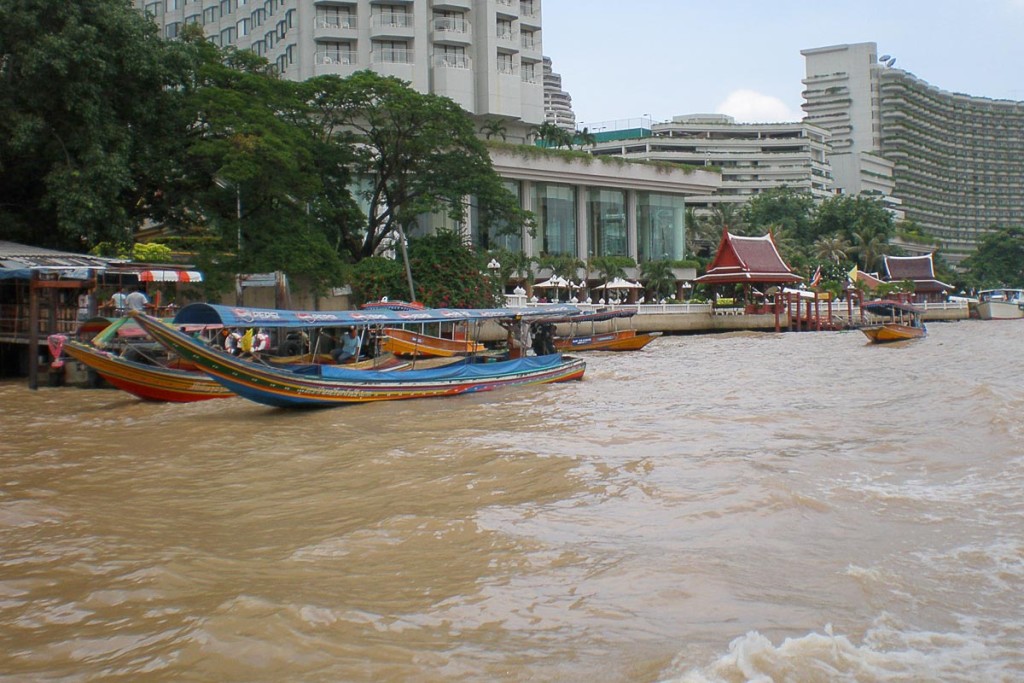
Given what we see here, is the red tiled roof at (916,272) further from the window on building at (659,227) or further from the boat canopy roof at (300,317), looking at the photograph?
the boat canopy roof at (300,317)

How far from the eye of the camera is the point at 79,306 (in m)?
21.2

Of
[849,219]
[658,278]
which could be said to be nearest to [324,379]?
[658,278]

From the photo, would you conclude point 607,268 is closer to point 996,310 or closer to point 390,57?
point 390,57

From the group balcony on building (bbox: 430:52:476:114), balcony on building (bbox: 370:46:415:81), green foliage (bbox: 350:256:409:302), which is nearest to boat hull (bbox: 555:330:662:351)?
green foliage (bbox: 350:256:409:302)

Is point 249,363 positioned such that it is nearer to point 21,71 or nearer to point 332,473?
point 332,473

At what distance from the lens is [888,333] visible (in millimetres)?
33469

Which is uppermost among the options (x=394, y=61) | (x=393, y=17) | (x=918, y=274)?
(x=393, y=17)

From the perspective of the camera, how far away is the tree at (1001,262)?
8012 centimetres

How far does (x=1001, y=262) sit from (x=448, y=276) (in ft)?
218

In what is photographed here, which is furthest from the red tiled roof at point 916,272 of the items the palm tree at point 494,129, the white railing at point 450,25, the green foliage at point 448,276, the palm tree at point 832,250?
the green foliage at point 448,276

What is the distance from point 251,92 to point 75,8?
228 inches

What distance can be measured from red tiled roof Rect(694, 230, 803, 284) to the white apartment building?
4672cm

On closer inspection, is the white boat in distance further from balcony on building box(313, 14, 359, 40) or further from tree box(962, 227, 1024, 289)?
balcony on building box(313, 14, 359, 40)

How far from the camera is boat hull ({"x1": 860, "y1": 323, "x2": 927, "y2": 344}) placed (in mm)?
33250
